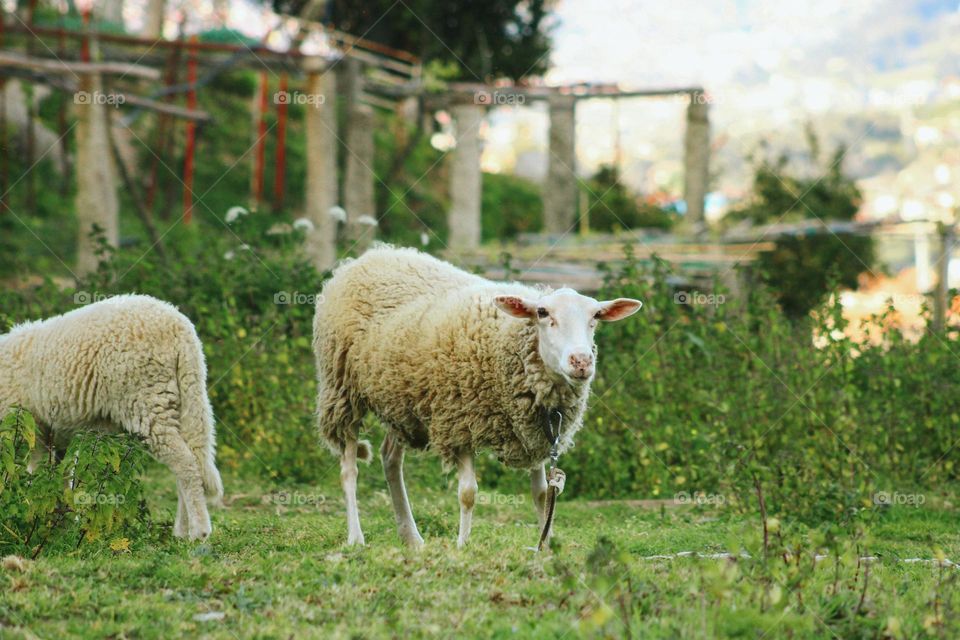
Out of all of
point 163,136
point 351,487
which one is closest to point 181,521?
point 351,487

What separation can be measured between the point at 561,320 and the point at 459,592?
5.81 feet

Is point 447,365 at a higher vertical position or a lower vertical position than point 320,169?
lower

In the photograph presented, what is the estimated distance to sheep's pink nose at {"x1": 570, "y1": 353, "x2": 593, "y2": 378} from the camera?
6.11 metres

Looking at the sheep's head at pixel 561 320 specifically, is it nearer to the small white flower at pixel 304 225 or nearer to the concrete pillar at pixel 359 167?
the small white flower at pixel 304 225

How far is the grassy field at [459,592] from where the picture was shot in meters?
4.67

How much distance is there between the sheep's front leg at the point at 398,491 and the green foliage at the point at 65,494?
1.56 m

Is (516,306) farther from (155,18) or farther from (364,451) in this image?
(155,18)

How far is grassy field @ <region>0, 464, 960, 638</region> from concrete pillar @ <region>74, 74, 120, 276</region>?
686 cm

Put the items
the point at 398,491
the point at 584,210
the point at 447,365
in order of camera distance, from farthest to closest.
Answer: the point at 584,210
the point at 398,491
the point at 447,365

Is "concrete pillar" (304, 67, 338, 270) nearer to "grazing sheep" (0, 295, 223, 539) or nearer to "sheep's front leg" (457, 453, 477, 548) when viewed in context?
"grazing sheep" (0, 295, 223, 539)

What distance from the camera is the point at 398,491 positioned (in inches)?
287

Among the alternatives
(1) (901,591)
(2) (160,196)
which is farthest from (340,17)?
(1) (901,591)

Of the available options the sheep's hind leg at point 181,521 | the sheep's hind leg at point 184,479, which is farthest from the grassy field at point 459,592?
the sheep's hind leg at point 181,521

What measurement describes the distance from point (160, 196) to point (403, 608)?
64.2 ft
